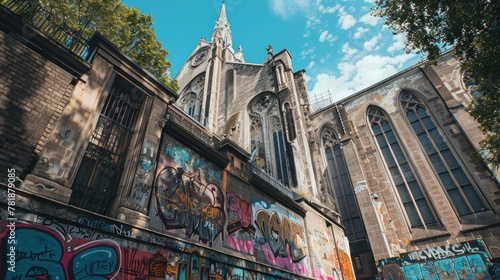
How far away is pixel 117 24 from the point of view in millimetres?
11312

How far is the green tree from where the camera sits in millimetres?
8422

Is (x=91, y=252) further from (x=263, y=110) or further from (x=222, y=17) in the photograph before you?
(x=222, y=17)

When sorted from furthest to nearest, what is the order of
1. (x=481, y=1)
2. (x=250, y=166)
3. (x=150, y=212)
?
(x=250, y=166) < (x=481, y=1) < (x=150, y=212)

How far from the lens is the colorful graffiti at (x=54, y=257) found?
3.96m

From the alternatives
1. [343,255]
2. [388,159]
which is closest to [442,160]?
[388,159]

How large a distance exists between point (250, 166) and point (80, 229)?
7093mm

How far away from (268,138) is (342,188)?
22.8 ft

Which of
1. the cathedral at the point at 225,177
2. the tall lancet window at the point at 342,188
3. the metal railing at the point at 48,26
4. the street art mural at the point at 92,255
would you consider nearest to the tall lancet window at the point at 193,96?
the cathedral at the point at 225,177

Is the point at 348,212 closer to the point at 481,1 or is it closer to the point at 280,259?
the point at 280,259

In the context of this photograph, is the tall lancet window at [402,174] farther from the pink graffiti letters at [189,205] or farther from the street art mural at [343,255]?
the pink graffiti letters at [189,205]

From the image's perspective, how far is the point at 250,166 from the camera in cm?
1108

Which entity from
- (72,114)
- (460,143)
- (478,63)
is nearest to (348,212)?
(460,143)

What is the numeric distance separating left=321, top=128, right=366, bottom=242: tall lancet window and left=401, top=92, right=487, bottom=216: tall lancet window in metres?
5.56

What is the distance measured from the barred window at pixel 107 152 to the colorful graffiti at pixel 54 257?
1155 mm
